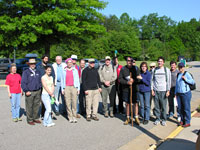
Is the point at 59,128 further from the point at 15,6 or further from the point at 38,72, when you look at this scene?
the point at 15,6

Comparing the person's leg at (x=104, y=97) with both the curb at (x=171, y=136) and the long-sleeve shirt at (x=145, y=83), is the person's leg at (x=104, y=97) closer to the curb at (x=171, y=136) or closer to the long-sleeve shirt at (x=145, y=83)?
the long-sleeve shirt at (x=145, y=83)

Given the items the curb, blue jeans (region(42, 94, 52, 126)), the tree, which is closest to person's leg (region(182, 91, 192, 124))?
the curb

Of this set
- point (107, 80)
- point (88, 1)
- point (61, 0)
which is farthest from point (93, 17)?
point (107, 80)

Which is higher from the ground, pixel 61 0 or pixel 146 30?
pixel 146 30

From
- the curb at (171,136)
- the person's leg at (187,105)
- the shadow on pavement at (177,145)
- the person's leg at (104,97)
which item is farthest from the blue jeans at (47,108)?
the person's leg at (187,105)

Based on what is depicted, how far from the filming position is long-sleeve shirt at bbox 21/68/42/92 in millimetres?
6918

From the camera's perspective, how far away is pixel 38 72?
720 centimetres

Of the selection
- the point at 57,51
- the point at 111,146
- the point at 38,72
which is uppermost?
the point at 57,51

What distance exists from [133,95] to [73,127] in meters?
1.99

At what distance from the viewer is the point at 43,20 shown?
59.9ft

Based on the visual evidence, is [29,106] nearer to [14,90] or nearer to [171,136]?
[14,90]

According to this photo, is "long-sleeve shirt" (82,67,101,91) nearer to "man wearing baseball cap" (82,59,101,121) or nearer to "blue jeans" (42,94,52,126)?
"man wearing baseball cap" (82,59,101,121)

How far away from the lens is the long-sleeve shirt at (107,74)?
7.85 metres

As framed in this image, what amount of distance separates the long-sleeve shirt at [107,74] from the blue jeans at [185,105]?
219 cm
